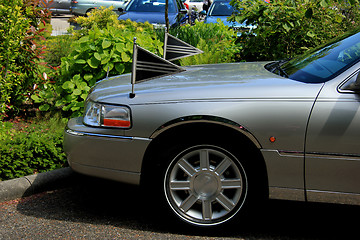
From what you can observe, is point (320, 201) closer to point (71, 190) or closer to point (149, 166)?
point (149, 166)

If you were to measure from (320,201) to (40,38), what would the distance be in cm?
418

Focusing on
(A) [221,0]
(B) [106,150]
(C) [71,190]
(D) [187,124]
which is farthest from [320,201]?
(A) [221,0]

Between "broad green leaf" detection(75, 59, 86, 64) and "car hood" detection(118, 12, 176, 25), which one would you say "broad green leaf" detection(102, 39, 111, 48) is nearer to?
"broad green leaf" detection(75, 59, 86, 64)

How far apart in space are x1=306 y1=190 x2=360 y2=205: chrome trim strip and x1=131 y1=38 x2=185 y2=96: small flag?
1.57 metres

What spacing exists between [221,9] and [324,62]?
1168cm

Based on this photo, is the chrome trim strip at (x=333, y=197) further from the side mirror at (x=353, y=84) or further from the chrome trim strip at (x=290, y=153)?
the side mirror at (x=353, y=84)

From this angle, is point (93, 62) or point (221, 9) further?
point (221, 9)

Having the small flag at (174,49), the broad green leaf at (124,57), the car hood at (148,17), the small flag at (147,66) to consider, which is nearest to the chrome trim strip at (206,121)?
the small flag at (147,66)

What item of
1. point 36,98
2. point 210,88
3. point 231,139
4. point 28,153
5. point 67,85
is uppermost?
point 210,88

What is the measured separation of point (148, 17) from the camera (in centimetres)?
1344

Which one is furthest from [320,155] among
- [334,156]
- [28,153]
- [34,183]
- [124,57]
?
[124,57]

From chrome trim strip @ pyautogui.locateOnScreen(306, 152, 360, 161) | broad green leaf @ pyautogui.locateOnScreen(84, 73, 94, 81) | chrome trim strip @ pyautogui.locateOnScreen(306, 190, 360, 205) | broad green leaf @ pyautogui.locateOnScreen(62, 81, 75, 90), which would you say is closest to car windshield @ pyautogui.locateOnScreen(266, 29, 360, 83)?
chrome trim strip @ pyautogui.locateOnScreen(306, 152, 360, 161)

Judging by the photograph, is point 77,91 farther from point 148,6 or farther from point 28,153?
point 148,6

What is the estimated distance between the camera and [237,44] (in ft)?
25.8
